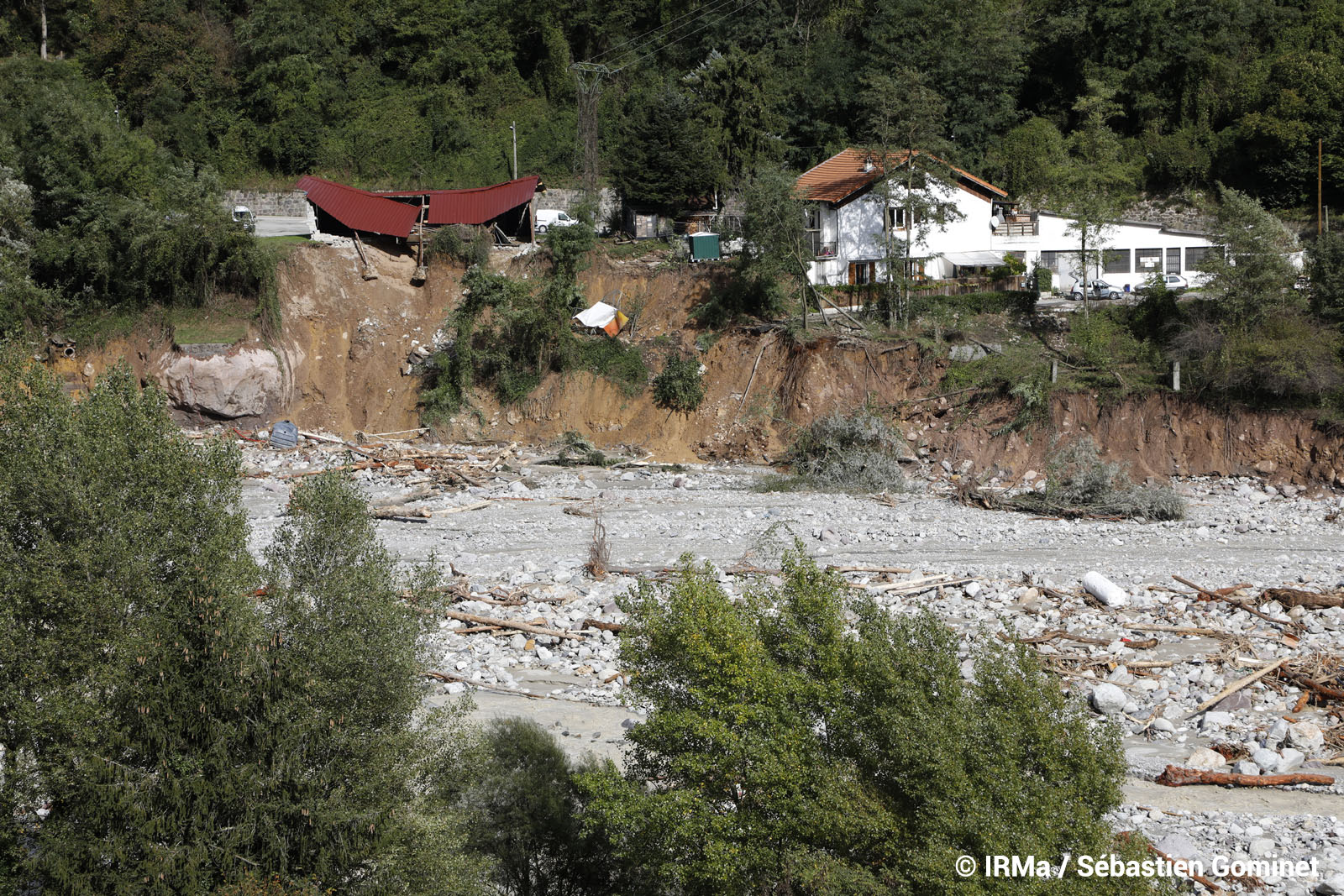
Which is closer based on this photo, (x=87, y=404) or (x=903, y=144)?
(x=87, y=404)

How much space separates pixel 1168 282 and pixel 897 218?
10762mm

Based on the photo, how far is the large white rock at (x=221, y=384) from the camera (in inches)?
1444

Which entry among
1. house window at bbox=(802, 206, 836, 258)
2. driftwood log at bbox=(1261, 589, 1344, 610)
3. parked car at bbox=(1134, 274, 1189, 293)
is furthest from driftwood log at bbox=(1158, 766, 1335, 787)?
house window at bbox=(802, 206, 836, 258)

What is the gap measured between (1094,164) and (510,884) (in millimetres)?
33381

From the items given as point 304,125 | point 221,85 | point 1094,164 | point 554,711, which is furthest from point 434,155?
point 554,711

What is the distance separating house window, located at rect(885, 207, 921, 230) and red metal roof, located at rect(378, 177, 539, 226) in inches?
586

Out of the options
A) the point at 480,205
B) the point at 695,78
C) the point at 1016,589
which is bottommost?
the point at 1016,589

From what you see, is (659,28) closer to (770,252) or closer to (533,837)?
(770,252)

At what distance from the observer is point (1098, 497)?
95.9 feet

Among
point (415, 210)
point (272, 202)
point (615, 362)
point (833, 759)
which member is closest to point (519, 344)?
point (615, 362)

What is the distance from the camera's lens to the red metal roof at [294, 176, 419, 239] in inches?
1629

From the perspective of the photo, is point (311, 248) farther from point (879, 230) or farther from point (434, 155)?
point (879, 230)

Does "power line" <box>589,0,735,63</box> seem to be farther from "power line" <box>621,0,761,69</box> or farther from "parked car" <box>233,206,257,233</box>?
"parked car" <box>233,206,257,233</box>

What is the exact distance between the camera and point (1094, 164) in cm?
3628
